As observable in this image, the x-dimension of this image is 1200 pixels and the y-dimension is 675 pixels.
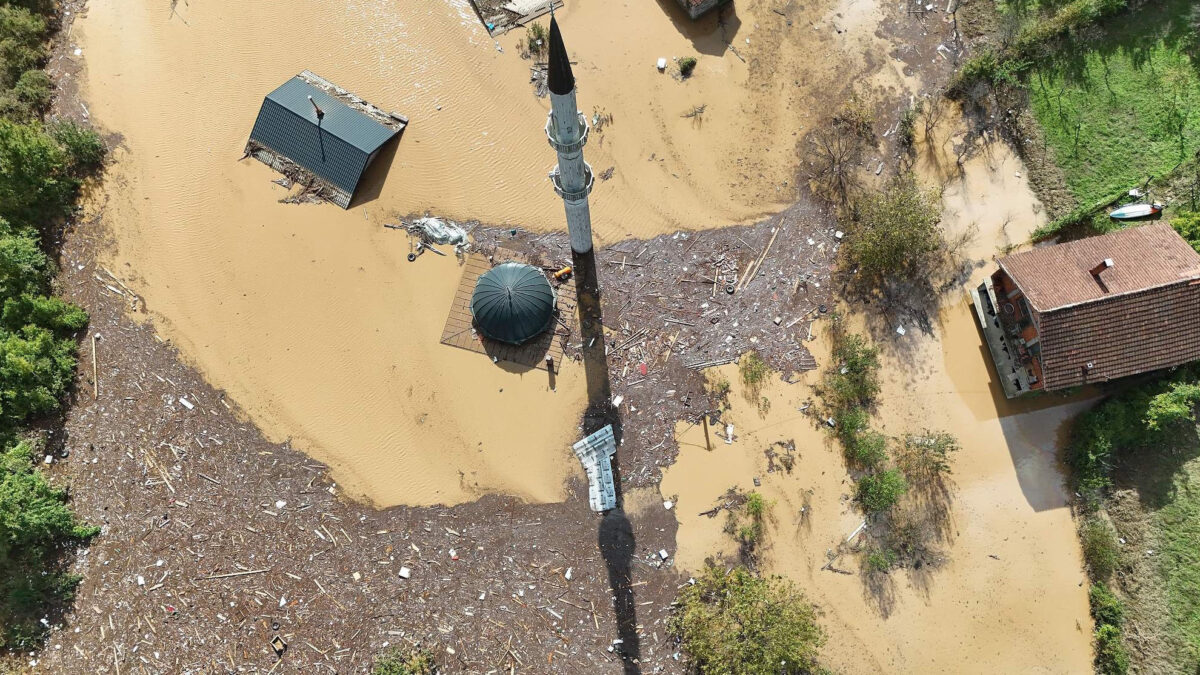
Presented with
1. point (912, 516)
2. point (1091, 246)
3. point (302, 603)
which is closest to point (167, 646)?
point (302, 603)

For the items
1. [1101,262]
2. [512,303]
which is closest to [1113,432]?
[1101,262]

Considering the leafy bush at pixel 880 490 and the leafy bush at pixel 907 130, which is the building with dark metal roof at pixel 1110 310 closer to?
the leafy bush at pixel 880 490

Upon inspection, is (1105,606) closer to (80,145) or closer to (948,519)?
(948,519)

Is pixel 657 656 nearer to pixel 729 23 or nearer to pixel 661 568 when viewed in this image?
pixel 661 568

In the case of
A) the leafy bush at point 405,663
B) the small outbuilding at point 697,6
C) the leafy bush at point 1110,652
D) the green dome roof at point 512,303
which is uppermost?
the small outbuilding at point 697,6

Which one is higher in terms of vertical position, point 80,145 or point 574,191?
point 80,145

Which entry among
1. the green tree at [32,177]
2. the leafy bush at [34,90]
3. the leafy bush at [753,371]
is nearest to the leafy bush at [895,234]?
the leafy bush at [753,371]
